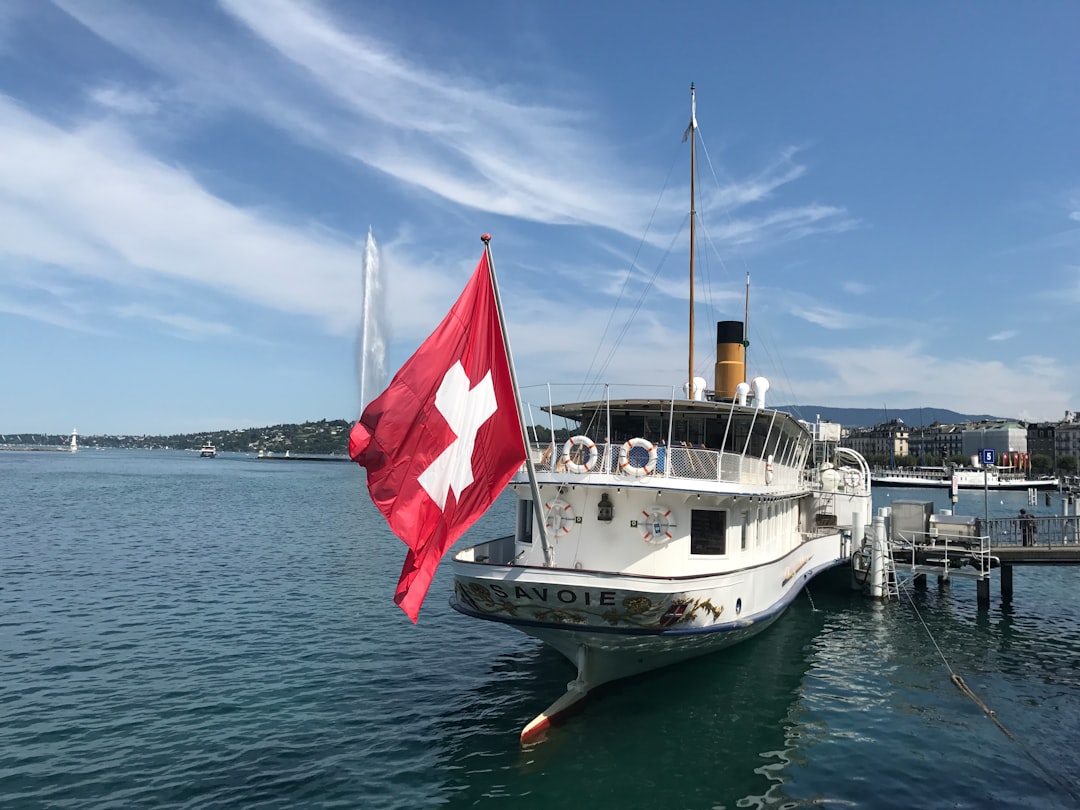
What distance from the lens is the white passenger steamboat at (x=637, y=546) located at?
13570 mm

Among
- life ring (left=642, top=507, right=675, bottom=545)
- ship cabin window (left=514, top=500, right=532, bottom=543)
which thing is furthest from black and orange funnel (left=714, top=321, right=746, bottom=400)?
ship cabin window (left=514, top=500, right=532, bottom=543)

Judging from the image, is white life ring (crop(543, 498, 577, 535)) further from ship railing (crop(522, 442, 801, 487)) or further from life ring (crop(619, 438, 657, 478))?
life ring (crop(619, 438, 657, 478))

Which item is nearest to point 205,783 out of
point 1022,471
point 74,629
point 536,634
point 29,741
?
→ point 29,741

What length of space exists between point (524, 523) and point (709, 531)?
4.13m

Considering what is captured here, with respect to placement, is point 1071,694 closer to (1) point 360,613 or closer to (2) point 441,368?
(2) point 441,368

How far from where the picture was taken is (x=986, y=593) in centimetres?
2677

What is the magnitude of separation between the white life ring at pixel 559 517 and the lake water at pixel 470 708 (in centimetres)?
345

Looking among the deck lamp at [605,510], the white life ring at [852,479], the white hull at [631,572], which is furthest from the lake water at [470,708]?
the white life ring at [852,479]

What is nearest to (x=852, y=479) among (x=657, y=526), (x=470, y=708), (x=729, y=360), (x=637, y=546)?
(x=729, y=360)

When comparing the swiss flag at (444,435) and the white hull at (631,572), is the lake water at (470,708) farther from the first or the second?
the swiss flag at (444,435)

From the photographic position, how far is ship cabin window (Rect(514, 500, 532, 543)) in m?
16.9

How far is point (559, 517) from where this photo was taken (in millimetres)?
16094

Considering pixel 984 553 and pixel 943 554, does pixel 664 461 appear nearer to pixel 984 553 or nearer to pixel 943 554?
pixel 984 553

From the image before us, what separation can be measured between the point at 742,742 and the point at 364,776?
6729mm
